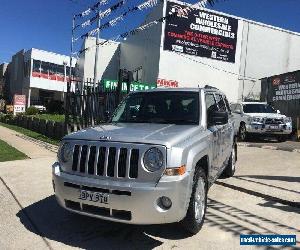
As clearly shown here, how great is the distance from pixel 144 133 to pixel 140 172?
0.62 metres

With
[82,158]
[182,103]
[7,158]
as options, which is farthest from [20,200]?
[7,158]

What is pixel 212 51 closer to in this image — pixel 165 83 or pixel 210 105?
pixel 165 83

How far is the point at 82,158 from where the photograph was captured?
493 cm

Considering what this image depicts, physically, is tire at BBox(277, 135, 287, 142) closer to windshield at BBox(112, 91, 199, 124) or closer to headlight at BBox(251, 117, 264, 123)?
headlight at BBox(251, 117, 264, 123)

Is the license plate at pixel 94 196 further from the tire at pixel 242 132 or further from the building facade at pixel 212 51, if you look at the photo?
the building facade at pixel 212 51

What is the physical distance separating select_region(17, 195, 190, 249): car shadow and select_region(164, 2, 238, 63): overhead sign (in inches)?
1127

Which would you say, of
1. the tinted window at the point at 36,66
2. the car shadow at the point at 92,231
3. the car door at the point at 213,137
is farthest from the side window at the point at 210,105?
the tinted window at the point at 36,66

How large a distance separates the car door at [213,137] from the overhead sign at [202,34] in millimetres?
27097

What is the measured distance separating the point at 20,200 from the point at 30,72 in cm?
4800

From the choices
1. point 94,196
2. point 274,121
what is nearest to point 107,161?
point 94,196

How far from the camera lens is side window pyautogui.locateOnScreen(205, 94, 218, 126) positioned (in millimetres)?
5993

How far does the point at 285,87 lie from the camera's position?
2312cm

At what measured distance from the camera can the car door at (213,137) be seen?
19.5 feet

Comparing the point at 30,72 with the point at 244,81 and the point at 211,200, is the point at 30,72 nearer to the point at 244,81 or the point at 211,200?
the point at 244,81
